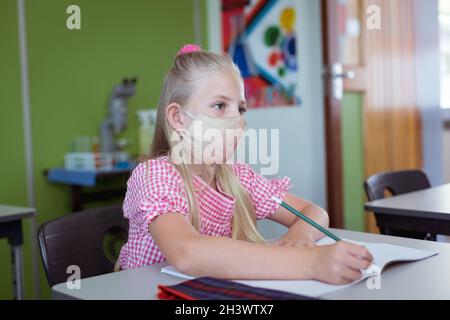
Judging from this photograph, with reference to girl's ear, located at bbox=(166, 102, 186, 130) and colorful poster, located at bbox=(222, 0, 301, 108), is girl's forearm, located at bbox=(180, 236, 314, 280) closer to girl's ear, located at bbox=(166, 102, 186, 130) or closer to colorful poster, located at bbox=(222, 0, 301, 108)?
girl's ear, located at bbox=(166, 102, 186, 130)

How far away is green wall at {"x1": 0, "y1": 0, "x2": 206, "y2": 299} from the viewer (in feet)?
8.51

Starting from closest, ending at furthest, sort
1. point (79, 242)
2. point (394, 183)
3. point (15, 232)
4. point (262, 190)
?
point (79, 242), point (262, 190), point (15, 232), point (394, 183)

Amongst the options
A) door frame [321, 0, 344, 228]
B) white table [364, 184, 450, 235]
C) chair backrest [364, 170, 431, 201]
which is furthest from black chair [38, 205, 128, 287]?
door frame [321, 0, 344, 228]

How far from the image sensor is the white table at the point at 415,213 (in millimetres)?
1425

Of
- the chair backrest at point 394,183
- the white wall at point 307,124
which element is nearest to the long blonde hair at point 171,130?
the chair backrest at point 394,183

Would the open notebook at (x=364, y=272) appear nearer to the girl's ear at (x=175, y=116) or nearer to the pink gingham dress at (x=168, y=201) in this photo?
the pink gingham dress at (x=168, y=201)

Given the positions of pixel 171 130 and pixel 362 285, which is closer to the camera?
pixel 362 285

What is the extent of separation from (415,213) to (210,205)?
59 cm

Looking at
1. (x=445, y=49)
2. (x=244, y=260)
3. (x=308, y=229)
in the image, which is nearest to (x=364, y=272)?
(x=244, y=260)

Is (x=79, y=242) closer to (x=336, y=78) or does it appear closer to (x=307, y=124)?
(x=336, y=78)

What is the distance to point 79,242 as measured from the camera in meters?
1.25

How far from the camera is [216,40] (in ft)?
11.8

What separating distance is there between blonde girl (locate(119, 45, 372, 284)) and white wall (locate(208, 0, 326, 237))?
69.6 inches
